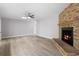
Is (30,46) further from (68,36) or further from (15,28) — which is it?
(68,36)

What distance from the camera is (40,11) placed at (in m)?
3.28

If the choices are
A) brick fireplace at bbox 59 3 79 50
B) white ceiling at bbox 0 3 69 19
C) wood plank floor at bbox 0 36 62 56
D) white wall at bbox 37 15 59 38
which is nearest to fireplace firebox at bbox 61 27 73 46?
brick fireplace at bbox 59 3 79 50

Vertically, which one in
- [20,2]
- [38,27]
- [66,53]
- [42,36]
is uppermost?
[20,2]

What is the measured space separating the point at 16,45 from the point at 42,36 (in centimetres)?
87

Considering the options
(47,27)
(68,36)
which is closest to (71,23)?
(68,36)

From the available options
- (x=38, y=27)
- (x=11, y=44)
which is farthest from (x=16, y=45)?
(x=38, y=27)

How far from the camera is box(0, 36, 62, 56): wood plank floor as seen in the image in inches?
130

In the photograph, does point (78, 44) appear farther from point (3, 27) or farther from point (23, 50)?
Result: point (3, 27)

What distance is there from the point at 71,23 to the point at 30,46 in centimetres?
161

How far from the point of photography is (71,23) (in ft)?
12.8

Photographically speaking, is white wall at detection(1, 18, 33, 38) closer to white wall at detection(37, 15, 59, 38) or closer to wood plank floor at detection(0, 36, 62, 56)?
wood plank floor at detection(0, 36, 62, 56)

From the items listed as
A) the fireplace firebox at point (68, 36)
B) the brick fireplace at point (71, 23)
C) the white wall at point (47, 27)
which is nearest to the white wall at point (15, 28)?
the white wall at point (47, 27)

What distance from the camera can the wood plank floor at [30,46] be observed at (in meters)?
3.30

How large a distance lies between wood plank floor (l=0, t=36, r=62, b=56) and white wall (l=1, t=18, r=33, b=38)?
0.17 meters
